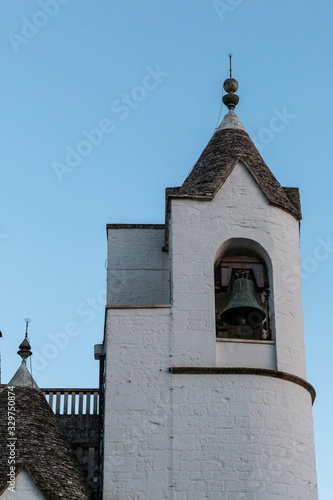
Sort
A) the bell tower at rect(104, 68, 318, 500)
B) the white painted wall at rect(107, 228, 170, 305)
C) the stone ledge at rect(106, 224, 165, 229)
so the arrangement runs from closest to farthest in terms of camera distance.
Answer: the bell tower at rect(104, 68, 318, 500), the white painted wall at rect(107, 228, 170, 305), the stone ledge at rect(106, 224, 165, 229)

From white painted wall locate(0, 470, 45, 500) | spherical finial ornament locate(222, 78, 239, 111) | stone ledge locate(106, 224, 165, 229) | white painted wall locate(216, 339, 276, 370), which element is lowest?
white painted wall locate(0, 470, 45, 500)

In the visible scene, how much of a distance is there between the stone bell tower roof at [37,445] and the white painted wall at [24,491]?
9 cm

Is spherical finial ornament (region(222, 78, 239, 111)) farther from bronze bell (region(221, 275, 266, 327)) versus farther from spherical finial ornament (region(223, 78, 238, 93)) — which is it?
bronze bell (region(221, 275, 266, 327))

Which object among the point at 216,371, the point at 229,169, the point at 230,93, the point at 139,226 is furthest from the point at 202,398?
the point at 230,93

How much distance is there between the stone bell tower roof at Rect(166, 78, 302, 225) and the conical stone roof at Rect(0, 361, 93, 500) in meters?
5.73

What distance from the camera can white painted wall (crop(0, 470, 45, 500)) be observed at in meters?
22.2

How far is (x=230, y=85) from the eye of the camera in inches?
1150

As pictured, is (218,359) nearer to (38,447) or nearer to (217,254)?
(217,254)

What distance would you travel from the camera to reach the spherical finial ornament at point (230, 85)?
95.9ft

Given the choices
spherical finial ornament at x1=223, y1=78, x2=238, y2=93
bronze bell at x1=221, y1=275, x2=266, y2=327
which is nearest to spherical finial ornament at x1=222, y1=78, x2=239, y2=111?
spherical finial ornament at x1=223, y1=78, x2=238, y2=93

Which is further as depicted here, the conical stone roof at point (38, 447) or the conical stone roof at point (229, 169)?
the conical stone roof at point (229, 169)

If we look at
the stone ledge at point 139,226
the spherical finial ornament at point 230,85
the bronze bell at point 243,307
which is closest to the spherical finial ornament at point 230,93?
the spherical finial ornament at point 230,85

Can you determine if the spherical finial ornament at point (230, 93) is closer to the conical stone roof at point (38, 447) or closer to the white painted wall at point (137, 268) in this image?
the white painted wall at point (137, 268)

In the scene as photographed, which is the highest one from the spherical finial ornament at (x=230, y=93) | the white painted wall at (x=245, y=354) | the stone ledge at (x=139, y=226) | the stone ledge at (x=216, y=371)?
the spherical finial ornament at (x=230, y=93)
